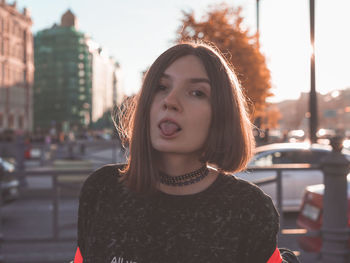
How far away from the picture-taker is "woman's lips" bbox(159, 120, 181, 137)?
138cm

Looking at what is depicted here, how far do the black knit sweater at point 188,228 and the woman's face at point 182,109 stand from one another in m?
0.17

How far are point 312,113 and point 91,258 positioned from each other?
970 cm

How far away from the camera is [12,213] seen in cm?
783

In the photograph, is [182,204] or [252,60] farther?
[252,60]

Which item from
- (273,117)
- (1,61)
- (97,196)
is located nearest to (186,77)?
(97,196)

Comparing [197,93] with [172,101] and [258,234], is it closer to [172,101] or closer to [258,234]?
[172,101]

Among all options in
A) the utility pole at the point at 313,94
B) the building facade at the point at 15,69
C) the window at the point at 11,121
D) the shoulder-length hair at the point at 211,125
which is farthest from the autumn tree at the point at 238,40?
the window at the point at 11,121

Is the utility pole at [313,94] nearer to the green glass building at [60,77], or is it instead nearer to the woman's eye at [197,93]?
the woman's eye at [197,93]

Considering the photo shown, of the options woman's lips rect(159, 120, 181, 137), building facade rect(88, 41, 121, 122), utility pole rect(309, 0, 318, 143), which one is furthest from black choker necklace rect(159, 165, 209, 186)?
building facade rect(88, 41, 121, 122)

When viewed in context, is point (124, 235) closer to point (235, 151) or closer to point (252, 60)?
point (235, 151)

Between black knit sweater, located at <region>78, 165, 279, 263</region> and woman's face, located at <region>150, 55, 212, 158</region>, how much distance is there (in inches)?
6.6

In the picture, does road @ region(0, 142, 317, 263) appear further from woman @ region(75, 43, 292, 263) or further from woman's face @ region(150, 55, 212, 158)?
woman's face @ region(150, 55, 212, 158)

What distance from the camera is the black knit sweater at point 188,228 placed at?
53.1 inches

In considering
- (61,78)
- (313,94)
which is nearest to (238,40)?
(313,94)
